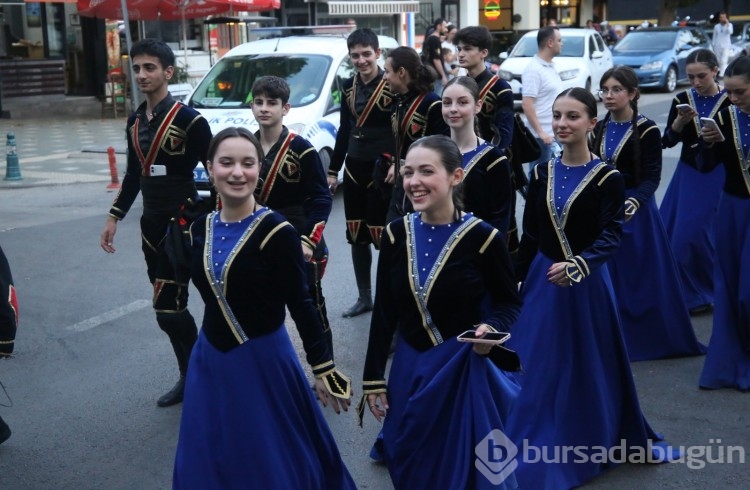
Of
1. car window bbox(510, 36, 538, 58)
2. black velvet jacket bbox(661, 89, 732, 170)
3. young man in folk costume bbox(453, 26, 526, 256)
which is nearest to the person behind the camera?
young man in folk costume bbox(453, 26, 526, 256)

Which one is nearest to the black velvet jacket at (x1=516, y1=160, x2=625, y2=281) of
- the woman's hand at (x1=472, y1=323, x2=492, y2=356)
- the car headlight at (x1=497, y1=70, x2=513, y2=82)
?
the woman's hand at (x1=472, y1=323, x2=492, y2=356)

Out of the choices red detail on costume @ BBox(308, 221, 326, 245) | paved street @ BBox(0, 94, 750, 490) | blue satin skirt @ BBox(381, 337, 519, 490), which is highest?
red detail on costume @ BBox(308, 221, 326, 245)

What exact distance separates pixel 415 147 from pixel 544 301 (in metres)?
1.19

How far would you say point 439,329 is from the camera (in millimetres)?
3887

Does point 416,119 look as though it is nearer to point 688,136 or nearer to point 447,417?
point 688,136

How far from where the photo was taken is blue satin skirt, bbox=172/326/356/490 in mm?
3768

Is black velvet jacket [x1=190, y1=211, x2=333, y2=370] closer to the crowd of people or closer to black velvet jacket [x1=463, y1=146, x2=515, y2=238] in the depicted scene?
the crowd of people

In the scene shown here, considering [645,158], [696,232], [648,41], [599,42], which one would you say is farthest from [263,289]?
[648,41]

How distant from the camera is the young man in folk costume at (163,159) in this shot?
566cm

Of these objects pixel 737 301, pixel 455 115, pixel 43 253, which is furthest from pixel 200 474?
pixel 43 253

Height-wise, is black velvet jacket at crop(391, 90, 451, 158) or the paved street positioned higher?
black velvet jacket at crop(391, 90, 451, 158)

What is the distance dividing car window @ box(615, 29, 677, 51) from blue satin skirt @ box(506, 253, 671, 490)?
76.2 ft

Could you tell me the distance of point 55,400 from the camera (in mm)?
Answer: 6219

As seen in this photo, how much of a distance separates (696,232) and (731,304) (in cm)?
185
